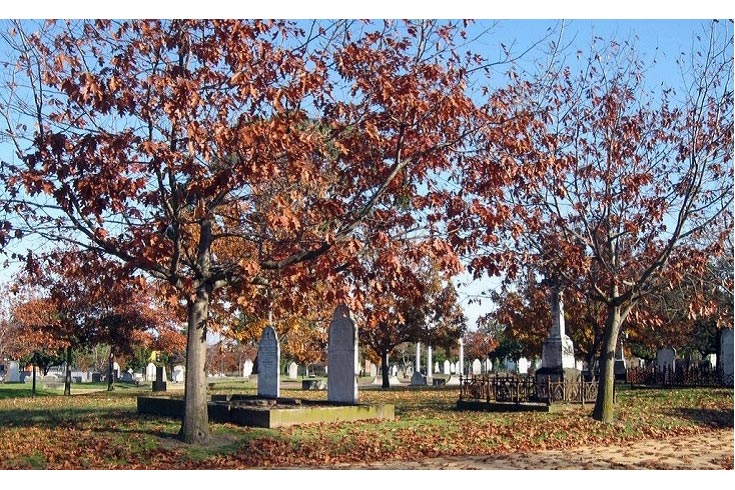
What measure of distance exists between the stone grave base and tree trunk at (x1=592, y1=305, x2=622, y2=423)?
4553mm

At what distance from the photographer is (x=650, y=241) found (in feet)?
61.6

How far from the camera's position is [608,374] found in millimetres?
18703

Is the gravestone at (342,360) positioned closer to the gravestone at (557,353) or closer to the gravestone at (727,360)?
the gravestone at (557,353)

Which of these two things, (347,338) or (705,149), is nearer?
(705,149)

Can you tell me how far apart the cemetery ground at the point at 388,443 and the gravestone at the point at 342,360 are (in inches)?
54.1

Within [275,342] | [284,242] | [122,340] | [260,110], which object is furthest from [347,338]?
[122,340]

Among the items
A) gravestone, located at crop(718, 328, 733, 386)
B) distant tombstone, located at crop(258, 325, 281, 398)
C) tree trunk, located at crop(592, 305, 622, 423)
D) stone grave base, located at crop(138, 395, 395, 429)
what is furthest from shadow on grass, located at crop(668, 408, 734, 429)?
distant tombstone, located at crop(258, 325, 281, 398)

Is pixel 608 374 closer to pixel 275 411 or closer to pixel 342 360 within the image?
pixel 342 360

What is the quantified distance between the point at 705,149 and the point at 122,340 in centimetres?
2229

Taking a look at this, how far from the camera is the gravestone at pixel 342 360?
19062mm

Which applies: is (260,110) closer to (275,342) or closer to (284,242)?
(284,242)

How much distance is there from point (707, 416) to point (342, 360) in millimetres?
9121

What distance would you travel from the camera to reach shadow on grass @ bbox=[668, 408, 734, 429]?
65.0 ft

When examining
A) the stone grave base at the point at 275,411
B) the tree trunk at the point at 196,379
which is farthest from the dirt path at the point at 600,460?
the stone grave base at the point at 275,411
